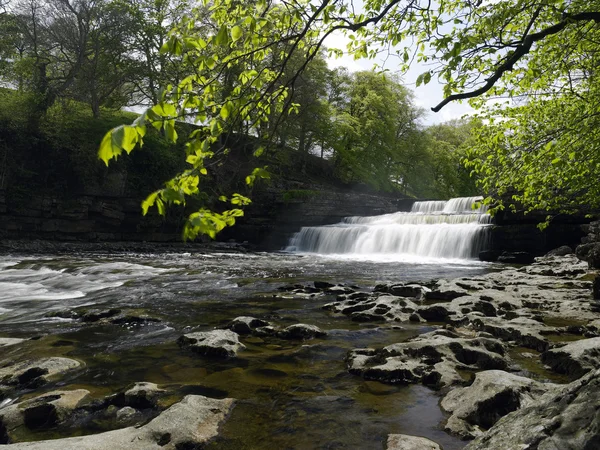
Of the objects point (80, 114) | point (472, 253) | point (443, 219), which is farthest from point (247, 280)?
point (80, 114)

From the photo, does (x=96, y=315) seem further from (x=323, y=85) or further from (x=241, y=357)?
(x=323, y=85)

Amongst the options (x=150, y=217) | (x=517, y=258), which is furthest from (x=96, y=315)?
Result: (x=150, y=217)

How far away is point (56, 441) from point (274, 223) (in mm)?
29622

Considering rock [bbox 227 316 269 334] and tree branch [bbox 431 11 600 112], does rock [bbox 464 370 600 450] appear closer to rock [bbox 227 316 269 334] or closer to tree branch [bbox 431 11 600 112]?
tree branch [bbox 431 11 600 112]

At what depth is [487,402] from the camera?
3.49m

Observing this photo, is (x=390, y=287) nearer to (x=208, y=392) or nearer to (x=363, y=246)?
(x=208, y=392)

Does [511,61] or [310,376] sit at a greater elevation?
[511,61]

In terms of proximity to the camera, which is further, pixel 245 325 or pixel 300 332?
pixel 245 325

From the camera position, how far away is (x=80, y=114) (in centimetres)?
2883

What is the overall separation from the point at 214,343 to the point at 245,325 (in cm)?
118

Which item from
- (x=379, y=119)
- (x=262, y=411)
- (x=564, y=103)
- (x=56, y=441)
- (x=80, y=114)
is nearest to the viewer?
(x=56, y=441)

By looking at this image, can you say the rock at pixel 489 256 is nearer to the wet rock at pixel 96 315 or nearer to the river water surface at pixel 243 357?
the river water surface at pixel 243 357

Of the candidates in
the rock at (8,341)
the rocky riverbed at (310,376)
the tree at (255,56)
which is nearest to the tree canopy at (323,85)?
the tree at (255,56)

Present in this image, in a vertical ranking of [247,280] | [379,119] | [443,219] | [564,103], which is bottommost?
[247,280]
